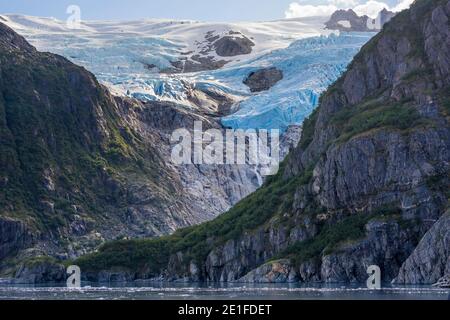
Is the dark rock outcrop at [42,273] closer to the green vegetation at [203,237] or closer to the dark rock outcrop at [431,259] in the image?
the green vegetation at [203,237]

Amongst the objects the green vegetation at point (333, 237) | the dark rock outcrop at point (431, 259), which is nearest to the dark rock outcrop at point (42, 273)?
the green vegetation at point (333, 237)

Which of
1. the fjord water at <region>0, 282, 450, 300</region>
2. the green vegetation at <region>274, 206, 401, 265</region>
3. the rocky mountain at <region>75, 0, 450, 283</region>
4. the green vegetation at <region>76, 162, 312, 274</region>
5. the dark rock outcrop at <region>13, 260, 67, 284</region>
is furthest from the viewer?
the dark rock outcrop at <region>13, 260, 67, 284</region>

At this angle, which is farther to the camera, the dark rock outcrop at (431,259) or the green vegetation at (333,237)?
the green vegetation at (333,237)

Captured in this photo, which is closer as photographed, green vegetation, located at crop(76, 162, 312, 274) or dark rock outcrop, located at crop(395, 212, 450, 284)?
dark rock outcrop, located at crop(395, 212, 450, 284)

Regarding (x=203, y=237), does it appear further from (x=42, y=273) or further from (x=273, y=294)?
(x=273, y=294)

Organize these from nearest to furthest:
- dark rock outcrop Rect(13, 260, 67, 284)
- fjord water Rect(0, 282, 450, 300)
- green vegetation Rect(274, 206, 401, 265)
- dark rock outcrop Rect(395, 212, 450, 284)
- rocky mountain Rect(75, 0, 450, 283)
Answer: fjord water Rect(0, 282, 450, 300) < dark rock outcrop Rect(395, 212, 450, 284) < rocky mountain Rect(75, 0, 450, 283) < green vegetation Rect(274, 206, 401, 265) < dark rock outcrop Rect(13, 260, 67, 284)

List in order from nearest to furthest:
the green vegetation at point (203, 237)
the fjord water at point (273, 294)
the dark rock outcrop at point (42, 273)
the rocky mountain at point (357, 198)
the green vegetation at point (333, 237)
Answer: the fjord water at point (273, 294), the rocky mountain at point (357, 198), the green vegetation at point (333, 237), the green vegetation at point (203, 237), the dark rock outcrop at point (42, 273)

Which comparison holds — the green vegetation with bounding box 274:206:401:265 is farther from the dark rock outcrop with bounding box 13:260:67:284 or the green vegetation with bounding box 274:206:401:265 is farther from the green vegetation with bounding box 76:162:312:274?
the dark rock outcrop with bounding box 13:260:67:284

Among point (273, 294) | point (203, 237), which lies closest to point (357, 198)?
point (203, 237)

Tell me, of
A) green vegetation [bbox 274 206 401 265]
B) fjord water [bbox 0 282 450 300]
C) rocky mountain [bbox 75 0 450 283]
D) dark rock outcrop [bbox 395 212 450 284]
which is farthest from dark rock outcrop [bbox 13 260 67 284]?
dark rock outcrop [bbox 395 212 450 284]
